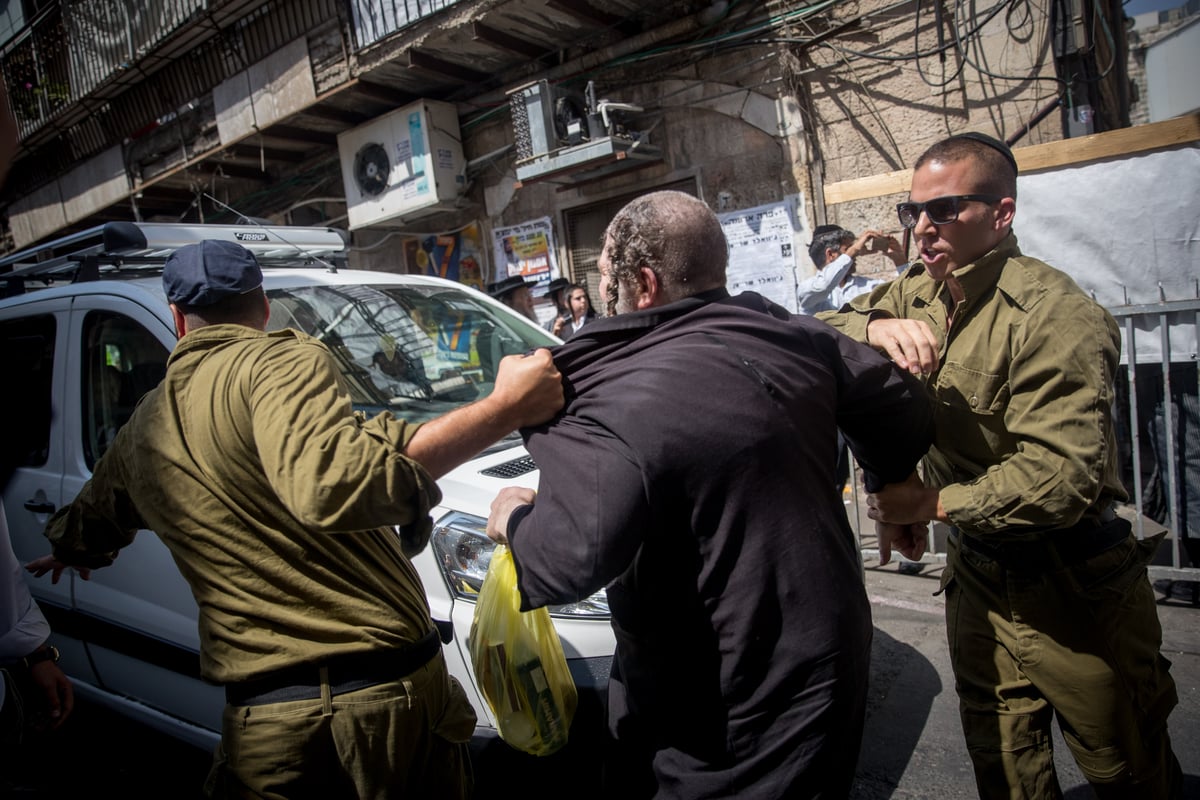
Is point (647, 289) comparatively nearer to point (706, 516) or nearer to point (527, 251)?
point (706, 516)

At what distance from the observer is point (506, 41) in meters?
7.31

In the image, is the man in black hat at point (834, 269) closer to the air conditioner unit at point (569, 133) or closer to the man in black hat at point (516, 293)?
the air conditioner unit at point (569, 133)

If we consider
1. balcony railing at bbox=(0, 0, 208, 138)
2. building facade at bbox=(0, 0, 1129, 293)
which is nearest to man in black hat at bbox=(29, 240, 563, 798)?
building facade at bbox=(0, 0, 1129, 293)

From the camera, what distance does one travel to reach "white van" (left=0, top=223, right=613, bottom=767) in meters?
Answer: 2.47

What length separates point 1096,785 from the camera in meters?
1.91

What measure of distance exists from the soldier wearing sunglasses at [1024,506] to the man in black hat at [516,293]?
5.42 m

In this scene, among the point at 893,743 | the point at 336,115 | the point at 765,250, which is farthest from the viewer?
the point at 336,115

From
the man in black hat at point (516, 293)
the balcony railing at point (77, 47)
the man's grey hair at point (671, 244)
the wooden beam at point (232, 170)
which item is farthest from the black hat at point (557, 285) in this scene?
the man's grey hair at point (671, 244)

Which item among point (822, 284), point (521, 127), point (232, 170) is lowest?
point (822, 284)

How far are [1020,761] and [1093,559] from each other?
21.8 inches

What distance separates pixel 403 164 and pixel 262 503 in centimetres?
728

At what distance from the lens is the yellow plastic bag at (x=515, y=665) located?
193cm

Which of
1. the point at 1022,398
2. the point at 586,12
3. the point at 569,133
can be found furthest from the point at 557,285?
the point at 1022,398

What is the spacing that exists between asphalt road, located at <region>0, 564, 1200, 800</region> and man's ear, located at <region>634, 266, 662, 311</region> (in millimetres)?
1548
